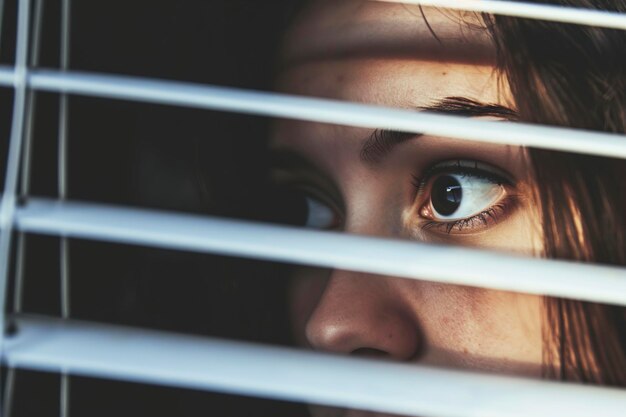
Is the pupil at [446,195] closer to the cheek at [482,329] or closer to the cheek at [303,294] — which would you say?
the cheek at [482,329]

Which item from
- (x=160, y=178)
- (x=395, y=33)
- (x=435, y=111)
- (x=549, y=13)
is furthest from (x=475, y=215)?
(x=160, y=178)

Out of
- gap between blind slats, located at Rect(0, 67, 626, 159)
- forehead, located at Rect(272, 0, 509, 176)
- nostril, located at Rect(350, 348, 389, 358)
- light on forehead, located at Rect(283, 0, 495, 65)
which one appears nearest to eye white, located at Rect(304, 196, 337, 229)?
forehead, located at Rect(272, 0, 509, 176)

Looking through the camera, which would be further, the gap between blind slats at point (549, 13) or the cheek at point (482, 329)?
the cheek at point (482, 329)

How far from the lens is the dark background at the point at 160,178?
3.23 ft

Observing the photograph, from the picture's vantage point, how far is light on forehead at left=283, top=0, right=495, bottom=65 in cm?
89

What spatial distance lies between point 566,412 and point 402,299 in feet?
1.21

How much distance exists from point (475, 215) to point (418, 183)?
0.33 ft

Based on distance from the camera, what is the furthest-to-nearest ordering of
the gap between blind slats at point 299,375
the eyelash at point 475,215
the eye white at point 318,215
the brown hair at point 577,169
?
1. the eye white at point 318,215
2. the eyelash at point 475,215
3. the brown hair at point 577,169
4. the gap between blind slats at point 299,375

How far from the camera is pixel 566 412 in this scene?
0.56 metres

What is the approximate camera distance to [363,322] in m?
0.88

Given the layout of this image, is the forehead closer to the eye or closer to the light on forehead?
the light on forehead

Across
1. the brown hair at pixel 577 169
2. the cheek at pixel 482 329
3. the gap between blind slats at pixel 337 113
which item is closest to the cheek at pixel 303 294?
the cheek at pixel 482 329

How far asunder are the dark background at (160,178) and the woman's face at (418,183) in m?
0.26

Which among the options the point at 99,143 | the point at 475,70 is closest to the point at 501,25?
the point at 475,70
